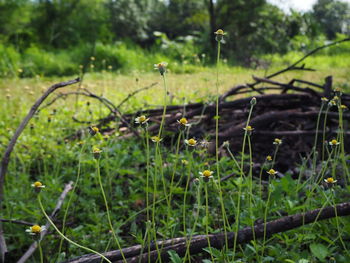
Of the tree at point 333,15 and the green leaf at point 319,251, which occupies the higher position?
the tree at point 333,15

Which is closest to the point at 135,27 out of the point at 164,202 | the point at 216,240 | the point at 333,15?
the point at 333,15

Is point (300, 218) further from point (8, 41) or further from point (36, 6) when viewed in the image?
point (36, 6)

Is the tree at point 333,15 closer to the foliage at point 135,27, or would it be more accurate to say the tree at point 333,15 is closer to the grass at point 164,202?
the foliage at point 135,27

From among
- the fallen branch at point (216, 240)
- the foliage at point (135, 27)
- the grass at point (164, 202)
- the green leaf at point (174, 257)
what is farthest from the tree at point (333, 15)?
the green leaf at point (174, 257)

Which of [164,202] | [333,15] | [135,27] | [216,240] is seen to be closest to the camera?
[216,240]

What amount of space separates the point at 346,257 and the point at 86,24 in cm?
1391

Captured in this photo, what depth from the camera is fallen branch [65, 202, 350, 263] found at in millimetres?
1144

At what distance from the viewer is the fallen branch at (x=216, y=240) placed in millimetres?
1144

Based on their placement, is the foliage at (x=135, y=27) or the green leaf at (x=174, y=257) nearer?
the green leaf at (x=174, y=257)

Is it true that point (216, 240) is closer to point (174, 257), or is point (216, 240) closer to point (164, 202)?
point (174, 257)

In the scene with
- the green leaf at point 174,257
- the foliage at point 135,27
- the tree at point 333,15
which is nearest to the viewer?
the green leaf at point 174,257

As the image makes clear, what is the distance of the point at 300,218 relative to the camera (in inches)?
50.9

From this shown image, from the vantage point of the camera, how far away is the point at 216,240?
1223mm

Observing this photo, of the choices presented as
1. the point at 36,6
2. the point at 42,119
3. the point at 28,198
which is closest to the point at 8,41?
the point at 36,6
